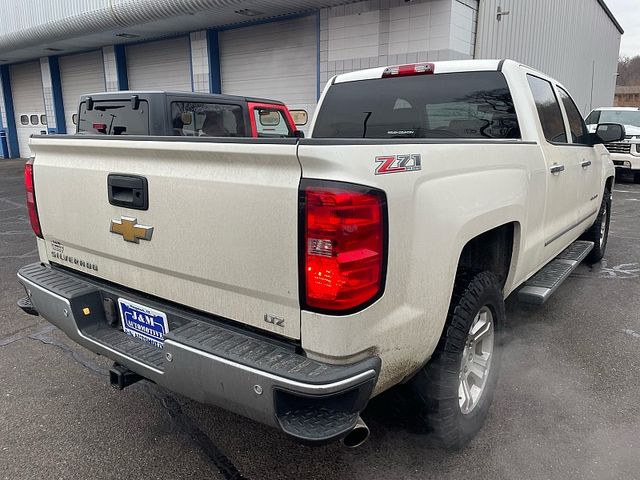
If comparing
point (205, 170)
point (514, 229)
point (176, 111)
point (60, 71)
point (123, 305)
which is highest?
point (60, 71)

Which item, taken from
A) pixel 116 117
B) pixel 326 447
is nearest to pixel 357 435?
pixel 326 447

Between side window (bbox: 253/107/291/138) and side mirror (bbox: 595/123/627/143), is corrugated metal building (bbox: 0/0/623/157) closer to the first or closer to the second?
side window (bbox: 253/107/291/138)

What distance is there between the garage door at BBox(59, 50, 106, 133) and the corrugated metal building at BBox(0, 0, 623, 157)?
41mm

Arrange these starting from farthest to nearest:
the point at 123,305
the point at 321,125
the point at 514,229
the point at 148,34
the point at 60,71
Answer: the point at 60,71
the point at 148,34
the point at 321,125
the point at 514,229
the point at 123,305

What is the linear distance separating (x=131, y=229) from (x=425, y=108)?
2.31 meters

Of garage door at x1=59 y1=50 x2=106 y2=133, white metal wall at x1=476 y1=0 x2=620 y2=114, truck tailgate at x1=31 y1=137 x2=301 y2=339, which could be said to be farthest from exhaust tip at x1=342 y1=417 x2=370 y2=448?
garage door at x1=59 y1=50 x2=106 y2=133

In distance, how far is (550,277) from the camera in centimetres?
384

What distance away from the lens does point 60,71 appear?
65.6 feet

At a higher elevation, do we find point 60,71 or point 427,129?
point 60,71

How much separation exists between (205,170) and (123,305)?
92 centimetres

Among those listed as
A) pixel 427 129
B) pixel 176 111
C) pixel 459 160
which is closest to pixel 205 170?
pixel 459 160

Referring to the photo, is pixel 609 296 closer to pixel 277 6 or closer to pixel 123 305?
pixel 123 305

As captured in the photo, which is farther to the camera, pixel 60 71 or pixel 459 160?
pixel 60 71

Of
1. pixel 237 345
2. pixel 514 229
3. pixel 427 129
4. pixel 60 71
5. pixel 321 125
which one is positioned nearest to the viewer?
pixel 237 345
